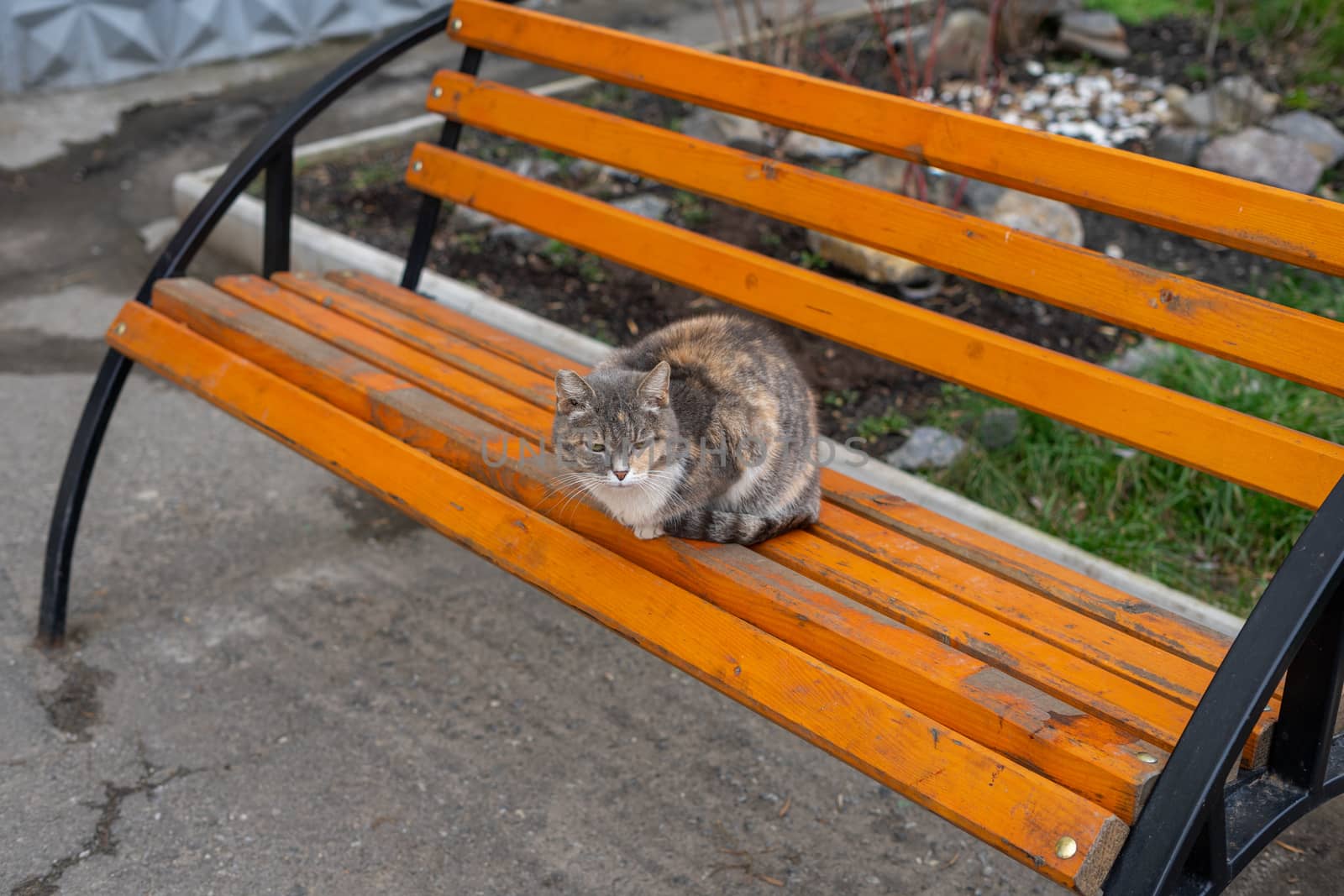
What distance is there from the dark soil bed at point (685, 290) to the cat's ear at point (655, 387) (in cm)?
186

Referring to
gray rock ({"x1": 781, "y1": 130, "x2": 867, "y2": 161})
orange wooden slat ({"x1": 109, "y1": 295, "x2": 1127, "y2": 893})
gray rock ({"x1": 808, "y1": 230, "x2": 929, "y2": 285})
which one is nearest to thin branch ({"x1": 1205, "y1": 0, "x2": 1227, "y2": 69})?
gray rock ({"x1": 781, "y1": 130, "x2": 867, "y2": 161})

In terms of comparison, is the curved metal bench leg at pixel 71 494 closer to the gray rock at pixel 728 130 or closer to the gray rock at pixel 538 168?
the gray rock at pixel 538 168

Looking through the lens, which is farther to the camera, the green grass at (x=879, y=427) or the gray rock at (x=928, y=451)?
the green grass at (x=879, y=427)

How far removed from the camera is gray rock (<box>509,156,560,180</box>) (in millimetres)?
5617

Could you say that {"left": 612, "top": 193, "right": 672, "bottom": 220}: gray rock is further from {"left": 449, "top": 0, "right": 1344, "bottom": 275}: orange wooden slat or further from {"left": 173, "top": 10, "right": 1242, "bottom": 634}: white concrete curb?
{"left": 449, "top": 0, "right": 1344, "bottom": 275}: orange wooden slat

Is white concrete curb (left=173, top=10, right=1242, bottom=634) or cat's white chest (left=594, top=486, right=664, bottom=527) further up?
cat's white chest (left=594, top=486, right=664, bottom=527)

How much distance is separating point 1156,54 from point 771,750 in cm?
516

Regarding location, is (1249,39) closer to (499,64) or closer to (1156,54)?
(1156,54)

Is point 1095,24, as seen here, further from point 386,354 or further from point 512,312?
point 386,354

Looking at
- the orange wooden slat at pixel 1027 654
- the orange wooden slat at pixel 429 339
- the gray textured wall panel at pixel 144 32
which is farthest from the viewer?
the gray textured wall panel at pixel 144 32

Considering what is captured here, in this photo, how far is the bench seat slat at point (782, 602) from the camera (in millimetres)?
1720

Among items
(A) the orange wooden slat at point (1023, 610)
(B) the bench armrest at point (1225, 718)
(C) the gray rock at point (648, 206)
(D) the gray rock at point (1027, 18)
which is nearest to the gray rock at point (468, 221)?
(C) the gray rock at point (648, 206)

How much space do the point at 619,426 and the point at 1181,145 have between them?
4.18 m

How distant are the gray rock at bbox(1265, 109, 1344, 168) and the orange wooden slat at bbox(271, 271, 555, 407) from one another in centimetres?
393
